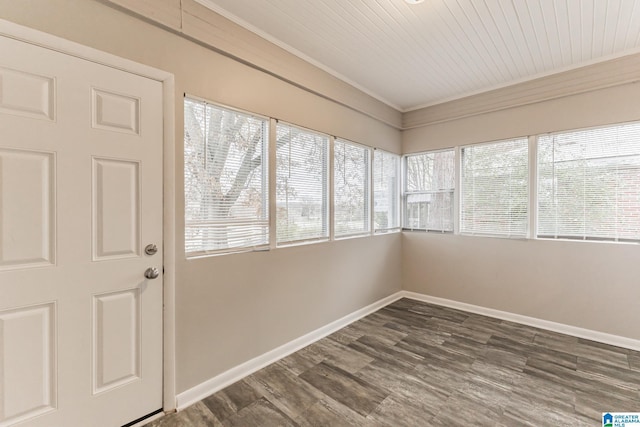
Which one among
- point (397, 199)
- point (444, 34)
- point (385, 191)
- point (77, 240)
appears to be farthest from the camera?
point (397, 199)

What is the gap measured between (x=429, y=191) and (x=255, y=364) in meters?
3.13

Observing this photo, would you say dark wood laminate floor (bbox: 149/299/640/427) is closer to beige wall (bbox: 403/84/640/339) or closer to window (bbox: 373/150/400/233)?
beige wall (bbox: 403/84/640/339)

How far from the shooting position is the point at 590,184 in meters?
2.96

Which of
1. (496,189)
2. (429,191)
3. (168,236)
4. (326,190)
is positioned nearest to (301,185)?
(326,190)

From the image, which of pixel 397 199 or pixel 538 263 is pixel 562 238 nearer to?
pixel 538 263

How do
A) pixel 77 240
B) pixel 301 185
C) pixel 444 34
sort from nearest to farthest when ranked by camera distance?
pixel 77 240, pixel 444 34, pixel 301 185

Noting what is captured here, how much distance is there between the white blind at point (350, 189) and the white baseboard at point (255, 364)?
3.30 ft

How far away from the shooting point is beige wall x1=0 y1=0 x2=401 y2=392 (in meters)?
1.62

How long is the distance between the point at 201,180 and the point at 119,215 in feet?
1.83

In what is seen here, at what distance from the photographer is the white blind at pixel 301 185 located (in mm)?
2623

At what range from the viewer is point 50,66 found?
1.47 m

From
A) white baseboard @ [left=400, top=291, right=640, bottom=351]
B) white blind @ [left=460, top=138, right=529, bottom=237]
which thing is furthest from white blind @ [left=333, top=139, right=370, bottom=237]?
white baseboard @ [left=400, top=291, right=640, bottom=351]

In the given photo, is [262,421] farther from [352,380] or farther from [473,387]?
[473,387]

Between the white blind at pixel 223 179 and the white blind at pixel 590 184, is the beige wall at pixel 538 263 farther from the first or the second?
the white blind at pixel 223 179
